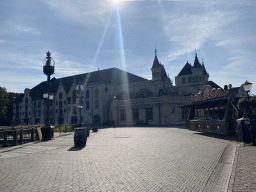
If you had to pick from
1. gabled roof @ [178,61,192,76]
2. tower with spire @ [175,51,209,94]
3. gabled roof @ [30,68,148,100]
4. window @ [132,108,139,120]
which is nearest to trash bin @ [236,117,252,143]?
window @ [132,108,139,120]

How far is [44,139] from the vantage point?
1541 cm

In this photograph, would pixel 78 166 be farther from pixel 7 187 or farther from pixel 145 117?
pixel 145 117

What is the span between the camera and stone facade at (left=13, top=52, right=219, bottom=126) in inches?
1534

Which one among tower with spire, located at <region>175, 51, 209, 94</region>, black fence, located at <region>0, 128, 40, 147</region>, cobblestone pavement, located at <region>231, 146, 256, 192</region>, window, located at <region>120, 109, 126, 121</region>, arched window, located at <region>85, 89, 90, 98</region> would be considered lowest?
cobblestone pavement, located at <region>231, 146, 256, 192</region>

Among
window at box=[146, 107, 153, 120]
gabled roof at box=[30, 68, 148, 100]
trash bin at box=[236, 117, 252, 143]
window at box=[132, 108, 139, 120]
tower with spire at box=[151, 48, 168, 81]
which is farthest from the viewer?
gabled roof at box=[30, 68, 148, 100]

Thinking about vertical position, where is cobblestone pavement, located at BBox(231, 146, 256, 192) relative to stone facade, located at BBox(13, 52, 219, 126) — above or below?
below

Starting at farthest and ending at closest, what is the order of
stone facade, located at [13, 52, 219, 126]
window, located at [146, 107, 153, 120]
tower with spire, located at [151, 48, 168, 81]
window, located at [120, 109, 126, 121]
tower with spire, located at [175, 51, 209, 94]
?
tower with spire, located at [175, 51, 209, 94]
tower with spire, located at [151, 48, 168, 81]
window, located at [120, 109, 126, 121]
window, located at [146, 107, 153, 120]
stone facade, located at [13, 52, 219, 126]

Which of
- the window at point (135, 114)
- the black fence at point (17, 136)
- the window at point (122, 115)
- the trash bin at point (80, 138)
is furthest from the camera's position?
the window at point (122, 115)

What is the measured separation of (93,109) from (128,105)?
9.99m

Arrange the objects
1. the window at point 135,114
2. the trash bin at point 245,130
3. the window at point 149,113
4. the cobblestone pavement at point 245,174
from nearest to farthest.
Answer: the cobblestone pavement at point 245,174 → the trash bin at point 245,130 → the window at point 149,113 → the window at point 135,114

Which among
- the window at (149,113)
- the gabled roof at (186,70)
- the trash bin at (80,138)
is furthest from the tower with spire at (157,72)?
the trash bin at (80,138)

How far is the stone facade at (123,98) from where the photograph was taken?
3897 cm

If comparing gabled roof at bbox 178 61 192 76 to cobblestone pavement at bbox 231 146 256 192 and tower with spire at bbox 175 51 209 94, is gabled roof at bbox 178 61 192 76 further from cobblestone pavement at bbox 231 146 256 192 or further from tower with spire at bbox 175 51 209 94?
cobblestone pavement at bbox 231 146 256 192

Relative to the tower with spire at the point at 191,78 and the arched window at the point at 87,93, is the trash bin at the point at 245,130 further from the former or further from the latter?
the arched window at the point at 87,93
